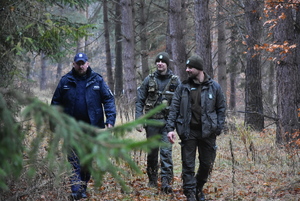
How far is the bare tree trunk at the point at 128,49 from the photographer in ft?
58.3

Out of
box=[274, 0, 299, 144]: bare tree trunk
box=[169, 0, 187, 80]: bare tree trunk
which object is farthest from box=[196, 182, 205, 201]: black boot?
box=[169, 0, 187, 80]: bare tree trunk

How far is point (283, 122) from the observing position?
10.4 meters

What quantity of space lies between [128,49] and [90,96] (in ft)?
39.9

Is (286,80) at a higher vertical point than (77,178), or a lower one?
higher

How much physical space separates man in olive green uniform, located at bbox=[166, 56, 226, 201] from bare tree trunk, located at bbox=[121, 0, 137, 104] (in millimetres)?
11652

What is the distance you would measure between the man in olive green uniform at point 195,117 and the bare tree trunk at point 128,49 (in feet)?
38.2

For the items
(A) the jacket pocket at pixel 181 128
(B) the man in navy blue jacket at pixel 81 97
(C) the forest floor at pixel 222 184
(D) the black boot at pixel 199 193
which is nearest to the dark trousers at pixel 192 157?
(A) the jacket pocket at pixel 181 128

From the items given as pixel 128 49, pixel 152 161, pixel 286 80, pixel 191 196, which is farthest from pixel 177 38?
pixel 191 196

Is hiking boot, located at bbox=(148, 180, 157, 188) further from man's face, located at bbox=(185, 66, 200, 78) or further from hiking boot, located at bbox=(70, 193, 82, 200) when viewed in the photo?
man's face, located at bbox=(185, 66, 200, 78)

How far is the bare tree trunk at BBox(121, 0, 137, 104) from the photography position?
58.3 ft

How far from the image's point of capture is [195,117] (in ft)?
18.9

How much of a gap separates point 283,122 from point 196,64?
553 cm

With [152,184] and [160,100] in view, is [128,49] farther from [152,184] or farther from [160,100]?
[152,184]

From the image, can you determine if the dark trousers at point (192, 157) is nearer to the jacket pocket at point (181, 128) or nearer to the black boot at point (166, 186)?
the jacket pocket at point (181, 128)
